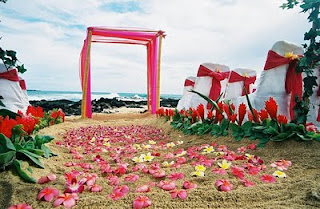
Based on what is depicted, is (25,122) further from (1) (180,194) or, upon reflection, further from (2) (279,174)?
(2) (279,174)

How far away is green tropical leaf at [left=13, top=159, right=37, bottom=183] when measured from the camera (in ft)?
5.34

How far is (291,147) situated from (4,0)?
2345 millimetres

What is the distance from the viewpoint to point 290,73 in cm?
407

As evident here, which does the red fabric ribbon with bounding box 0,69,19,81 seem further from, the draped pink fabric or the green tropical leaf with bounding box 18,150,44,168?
the green tropical leaf with bounding box 18,150,44,168

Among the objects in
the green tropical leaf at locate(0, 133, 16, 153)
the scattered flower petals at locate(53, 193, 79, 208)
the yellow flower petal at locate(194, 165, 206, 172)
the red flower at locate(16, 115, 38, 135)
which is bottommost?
the scattered flower petals at locate(53, 193, 79, 208)

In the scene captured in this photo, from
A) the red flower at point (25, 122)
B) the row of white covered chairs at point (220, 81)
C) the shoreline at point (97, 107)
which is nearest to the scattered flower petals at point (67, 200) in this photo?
the red flower at point (25, 122)

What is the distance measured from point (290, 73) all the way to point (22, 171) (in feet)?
12.3

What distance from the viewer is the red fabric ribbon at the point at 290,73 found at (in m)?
3.90

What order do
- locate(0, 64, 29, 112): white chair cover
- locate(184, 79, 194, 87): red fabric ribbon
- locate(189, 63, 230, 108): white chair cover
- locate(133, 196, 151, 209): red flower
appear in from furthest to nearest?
locate(184, 79, 194, 87): red fabric ribbon, locate(189, 63, 230, 108): white chair cover, locate(0, 64, 29, 112): white chair cover, locate(133, 196, 151, 209): red flower

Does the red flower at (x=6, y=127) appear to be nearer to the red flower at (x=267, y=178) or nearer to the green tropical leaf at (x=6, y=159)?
the green tropical leaf at (x=6, y=159)

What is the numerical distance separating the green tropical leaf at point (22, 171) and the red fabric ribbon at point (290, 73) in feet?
11.2

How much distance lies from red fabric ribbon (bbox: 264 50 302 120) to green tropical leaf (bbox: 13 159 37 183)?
343 centimetres

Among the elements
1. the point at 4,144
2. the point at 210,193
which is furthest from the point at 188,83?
the point at 210,193

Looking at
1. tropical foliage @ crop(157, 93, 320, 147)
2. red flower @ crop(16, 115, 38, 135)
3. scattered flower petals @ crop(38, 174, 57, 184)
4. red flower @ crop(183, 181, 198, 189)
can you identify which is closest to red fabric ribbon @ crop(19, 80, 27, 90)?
tropical foliage @ crop(157, 93, 320, 147)
